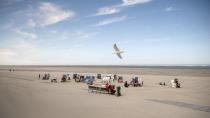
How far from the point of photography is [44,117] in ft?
34.8

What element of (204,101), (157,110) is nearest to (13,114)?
(157,110)

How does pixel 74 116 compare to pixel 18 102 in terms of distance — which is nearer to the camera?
pixel 74 116

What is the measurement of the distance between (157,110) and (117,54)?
10.9 m

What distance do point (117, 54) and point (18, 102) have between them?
1179cm

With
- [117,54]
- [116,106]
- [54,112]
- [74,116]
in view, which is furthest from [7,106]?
[117,54]

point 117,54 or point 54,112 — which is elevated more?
point 117,54

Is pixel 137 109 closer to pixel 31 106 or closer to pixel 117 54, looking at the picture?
pixel 31 106

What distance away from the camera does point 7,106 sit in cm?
1302

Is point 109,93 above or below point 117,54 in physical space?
below

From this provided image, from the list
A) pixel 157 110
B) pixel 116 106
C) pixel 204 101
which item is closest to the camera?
pixel 157 110

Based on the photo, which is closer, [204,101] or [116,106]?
[116,106]

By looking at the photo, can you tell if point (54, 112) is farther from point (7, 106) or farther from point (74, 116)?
point (7, 106)

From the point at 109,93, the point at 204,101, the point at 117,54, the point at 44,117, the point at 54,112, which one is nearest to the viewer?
the point at 44,117

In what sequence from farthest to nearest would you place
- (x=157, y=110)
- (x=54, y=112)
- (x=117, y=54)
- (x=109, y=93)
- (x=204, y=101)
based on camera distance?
(x=117, y=54), (x=109, y=93), (x=204, y=101), (x=157, y=110), (x=54, y=112)
